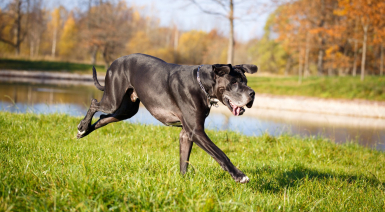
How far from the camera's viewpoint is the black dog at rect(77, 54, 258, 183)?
3.10 metres

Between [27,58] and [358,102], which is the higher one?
[27,58]

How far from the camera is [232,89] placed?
313 cm

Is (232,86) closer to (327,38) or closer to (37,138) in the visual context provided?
(37,138)

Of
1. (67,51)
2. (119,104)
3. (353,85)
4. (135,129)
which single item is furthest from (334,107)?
(67,51)

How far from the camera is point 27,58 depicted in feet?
106

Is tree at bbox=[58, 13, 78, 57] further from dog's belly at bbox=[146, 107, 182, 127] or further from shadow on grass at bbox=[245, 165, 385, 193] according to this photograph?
shadow on grass at bbox=[245, 165, 385, 193]

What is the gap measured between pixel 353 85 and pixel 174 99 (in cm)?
1660

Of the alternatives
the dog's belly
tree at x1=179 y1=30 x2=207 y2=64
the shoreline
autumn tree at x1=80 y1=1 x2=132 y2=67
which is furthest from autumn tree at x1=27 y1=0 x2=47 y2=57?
the dog's belly

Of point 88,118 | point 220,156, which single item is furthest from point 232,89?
point 88,118

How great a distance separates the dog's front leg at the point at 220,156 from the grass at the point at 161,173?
127mm

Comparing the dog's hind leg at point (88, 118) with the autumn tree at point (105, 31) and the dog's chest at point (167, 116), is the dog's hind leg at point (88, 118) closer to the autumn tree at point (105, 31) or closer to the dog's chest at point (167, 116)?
the dog's chest at point (167, 116)

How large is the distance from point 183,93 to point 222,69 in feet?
1.67

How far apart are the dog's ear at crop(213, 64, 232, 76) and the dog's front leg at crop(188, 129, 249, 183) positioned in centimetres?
61

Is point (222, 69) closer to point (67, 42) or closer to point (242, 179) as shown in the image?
point (242, 179)
